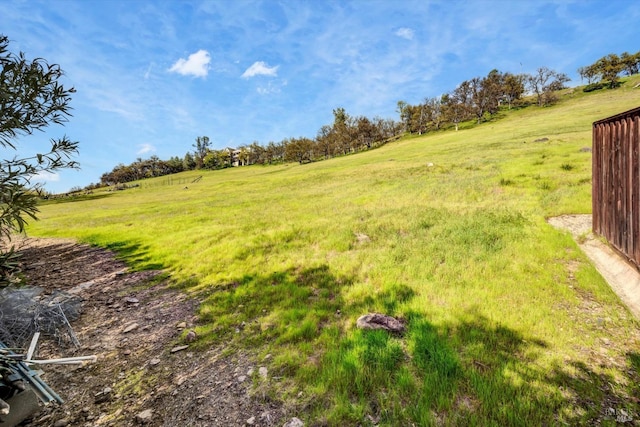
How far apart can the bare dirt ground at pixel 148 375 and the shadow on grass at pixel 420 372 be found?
456 mm

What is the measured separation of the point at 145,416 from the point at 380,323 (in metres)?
4.04

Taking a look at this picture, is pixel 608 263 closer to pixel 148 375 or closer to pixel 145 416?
pixel 145 416

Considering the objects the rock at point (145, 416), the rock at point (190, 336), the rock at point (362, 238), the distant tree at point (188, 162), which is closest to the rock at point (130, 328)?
the rock at point (190, 336)

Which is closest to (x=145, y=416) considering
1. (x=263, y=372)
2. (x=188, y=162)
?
(x=263, y=372)

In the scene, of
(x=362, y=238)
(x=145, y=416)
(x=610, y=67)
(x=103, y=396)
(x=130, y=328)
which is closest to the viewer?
(x=145, y=416)

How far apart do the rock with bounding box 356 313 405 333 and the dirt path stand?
4.60 m

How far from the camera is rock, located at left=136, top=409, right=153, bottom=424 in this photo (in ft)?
12.6

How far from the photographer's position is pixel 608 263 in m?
7.32

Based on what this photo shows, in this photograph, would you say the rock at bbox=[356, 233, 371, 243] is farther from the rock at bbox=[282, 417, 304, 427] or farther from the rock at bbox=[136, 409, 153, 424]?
the rock at bbox=[136, 409, 153, 424]

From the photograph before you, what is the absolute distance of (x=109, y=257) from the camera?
→ 12.2m

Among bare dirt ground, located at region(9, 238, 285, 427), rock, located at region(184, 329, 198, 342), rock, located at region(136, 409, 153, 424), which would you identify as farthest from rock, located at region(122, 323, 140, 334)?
rock, located at region(136, 409, 153, 424)

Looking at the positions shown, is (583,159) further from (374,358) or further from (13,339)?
(13,339)

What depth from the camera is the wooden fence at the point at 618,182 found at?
21.5ft

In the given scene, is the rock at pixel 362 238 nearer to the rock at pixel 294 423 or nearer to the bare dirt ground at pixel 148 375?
the bare dirt ground at pixel 148 375
